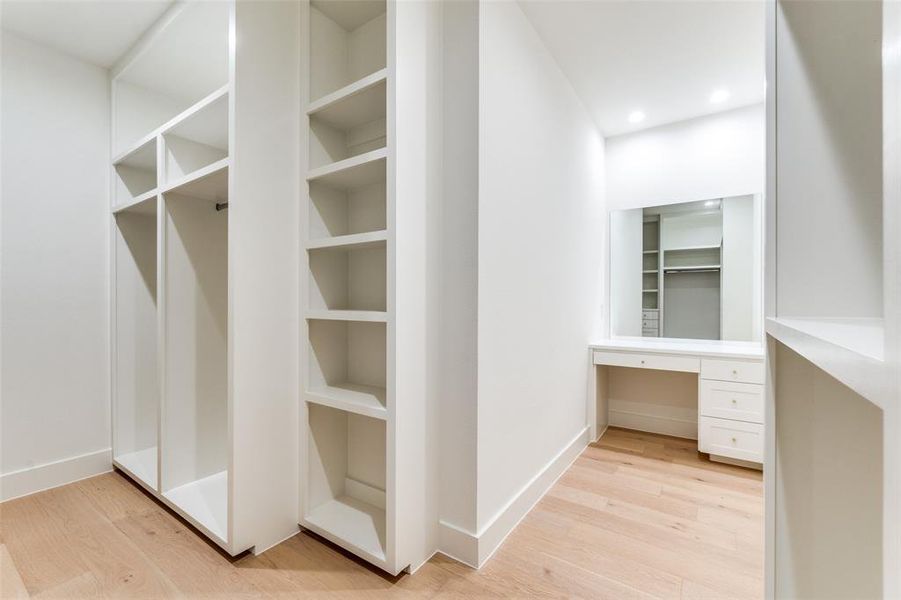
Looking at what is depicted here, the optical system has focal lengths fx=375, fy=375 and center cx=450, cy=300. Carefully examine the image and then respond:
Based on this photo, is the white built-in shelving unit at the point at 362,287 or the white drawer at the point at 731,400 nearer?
the white built-in shelving unit at the point at 362,287

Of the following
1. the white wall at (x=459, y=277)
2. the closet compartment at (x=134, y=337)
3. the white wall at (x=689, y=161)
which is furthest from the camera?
the white wall at (x=689, y=161)

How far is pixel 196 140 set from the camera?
210 cm

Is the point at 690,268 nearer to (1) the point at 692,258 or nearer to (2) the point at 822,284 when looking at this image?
(1) the point at 692,258

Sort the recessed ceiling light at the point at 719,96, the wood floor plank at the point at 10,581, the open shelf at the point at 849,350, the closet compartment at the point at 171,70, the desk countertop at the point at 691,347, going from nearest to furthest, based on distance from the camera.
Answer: the open shelf at the point at 849,350
the wood floor plank at the point at 10,581
the closet compartment at the point at 171,70
the desk countertop at the point at 691,347
the recessed ceiling light at the point at 719,96

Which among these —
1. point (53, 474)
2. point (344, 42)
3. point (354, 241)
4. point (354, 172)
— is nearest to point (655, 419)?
point (354, 241)

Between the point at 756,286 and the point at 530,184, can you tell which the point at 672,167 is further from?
the point at 530,184

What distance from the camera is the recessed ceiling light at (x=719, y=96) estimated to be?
264cm

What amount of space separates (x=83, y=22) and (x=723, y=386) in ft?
14.4

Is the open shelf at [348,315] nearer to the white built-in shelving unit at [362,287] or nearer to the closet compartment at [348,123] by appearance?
the white built-in shelving unit at [362,287]

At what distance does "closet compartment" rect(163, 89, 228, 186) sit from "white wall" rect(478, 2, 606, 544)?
4.09 feet

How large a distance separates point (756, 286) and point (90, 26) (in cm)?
456

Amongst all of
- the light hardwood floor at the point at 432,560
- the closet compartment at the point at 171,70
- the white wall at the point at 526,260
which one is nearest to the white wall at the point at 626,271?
the white wall at the point at 526,260

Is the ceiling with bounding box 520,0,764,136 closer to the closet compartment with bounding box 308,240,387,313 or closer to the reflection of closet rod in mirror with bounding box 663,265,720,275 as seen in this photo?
the reflection of closet rod in mirror with bounding box 663,265,720,275

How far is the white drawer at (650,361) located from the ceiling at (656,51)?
188 cm
